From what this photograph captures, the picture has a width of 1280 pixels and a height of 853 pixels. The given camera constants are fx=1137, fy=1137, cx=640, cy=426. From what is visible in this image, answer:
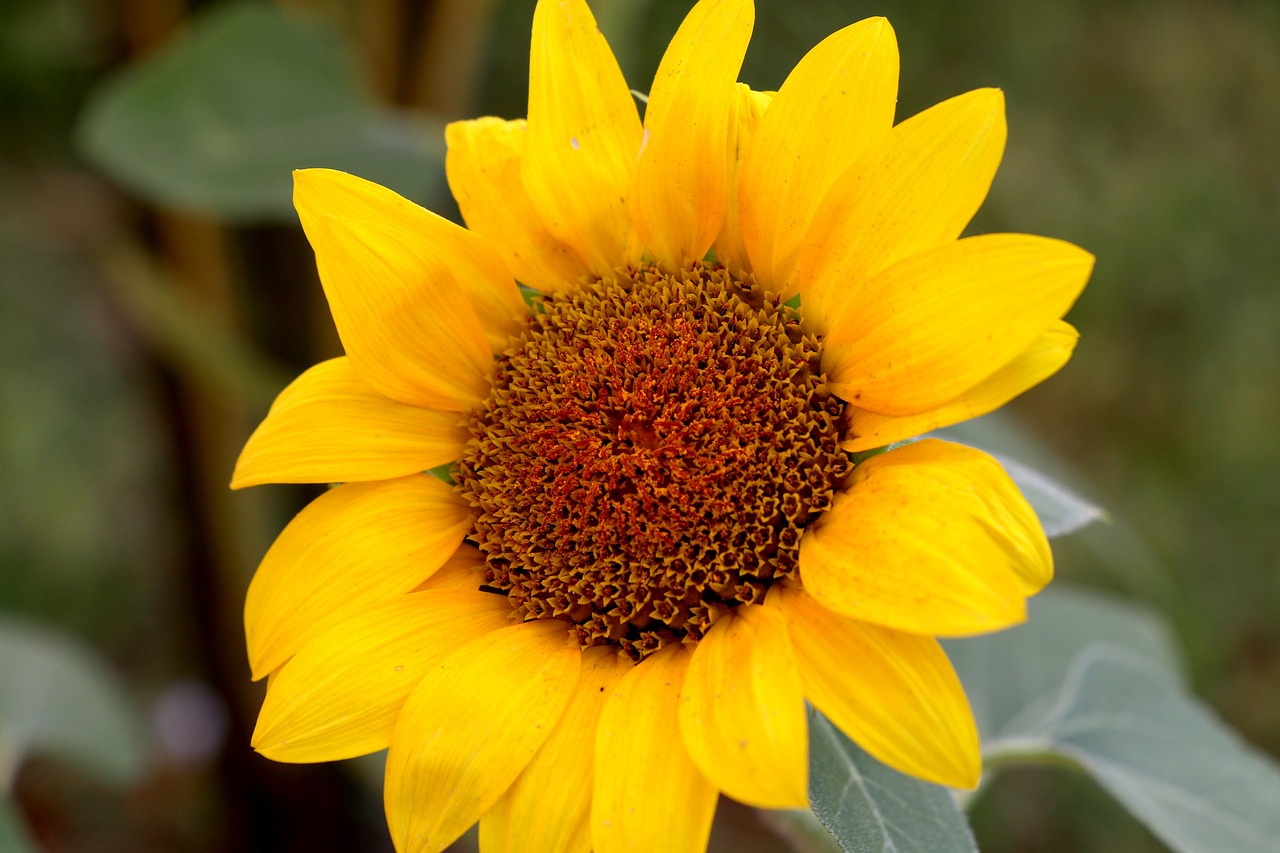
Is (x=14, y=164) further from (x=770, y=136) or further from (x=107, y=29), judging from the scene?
(x=770, y=136)

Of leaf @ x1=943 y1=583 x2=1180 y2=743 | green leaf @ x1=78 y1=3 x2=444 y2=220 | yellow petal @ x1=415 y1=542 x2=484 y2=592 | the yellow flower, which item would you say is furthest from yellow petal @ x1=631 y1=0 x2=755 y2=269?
green leaf @ x1=78 y1=3 x2=444 y2=220

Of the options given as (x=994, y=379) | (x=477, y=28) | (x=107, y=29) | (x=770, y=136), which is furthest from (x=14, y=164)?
(x=994, y=379)

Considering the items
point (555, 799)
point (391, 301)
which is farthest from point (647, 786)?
point (391, 301)

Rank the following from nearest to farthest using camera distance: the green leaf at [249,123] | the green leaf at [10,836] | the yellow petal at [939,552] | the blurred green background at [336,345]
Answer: the yellow petal at [939,552] < the green leaf at [10,836] < the green leaf at [249,123] < the blurred green background at [336,345]

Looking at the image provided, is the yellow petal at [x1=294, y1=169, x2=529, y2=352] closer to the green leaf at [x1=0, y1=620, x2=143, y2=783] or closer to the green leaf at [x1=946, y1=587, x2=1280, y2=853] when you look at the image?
the green leaf at [x1=946, y1=587, x2=1280, y2=853]

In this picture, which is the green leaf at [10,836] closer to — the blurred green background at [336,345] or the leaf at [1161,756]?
the blurred green background at [336,345]

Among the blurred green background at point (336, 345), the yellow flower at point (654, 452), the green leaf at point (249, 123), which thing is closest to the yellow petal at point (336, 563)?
the yellow flower at point (654, 452)
